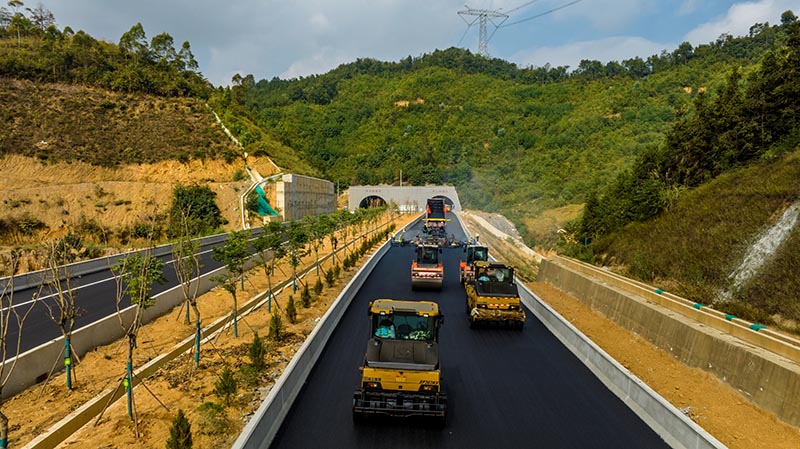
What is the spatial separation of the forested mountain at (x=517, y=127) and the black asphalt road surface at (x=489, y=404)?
2616 inches

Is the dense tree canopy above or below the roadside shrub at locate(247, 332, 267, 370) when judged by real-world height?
above

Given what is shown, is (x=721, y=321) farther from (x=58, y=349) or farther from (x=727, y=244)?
(x=58, y=349)


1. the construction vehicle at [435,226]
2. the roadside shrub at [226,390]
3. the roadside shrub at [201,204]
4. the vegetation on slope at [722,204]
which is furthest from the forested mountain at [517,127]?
the roadside shrub at [226,390]

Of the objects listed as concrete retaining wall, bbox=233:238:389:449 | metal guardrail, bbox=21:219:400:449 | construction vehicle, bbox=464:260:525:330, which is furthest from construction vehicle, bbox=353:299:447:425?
construction vehicle, bbox=464:260:525:330

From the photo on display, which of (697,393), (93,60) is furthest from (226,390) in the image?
(93,60)

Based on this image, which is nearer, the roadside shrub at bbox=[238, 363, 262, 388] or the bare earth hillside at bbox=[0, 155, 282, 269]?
the roadside shrub at bbox=[238, 363, 262, 388]

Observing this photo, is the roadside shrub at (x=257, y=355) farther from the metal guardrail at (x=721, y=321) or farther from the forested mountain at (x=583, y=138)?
the forested mountain at (x=583, y=138)

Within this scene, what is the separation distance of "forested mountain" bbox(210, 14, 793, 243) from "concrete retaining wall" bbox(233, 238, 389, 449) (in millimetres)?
68362

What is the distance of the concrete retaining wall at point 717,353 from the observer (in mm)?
10594

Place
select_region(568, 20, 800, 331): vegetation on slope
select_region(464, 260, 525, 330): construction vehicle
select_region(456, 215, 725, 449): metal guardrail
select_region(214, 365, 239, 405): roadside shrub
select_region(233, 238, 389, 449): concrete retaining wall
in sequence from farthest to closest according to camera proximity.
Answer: select_region(464, 260, 525, 330): construction vehicle → select_region(568, 20, 800, 331): vegetation on slope → select_region(214, 365, 239, 405): roadside shrub → select_region(456, 215, 725, 449): metal guardrail → select_region(233, 238, 389, 449): concrete retaining wall

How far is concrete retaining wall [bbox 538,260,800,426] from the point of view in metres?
10.6

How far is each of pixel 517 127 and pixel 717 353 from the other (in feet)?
482

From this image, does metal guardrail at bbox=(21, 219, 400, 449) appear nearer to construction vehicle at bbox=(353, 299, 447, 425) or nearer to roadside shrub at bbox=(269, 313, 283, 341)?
roadside shrub at bbox=(269, 313, 283, 341)

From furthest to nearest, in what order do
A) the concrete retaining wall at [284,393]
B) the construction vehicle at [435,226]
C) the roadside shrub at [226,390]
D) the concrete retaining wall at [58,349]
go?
the construction vehicle at [435,226] → the concrete retaining wall at [58,349] → the roadside shrub at [226,390] → the concrete retaining wall at [284,393]
